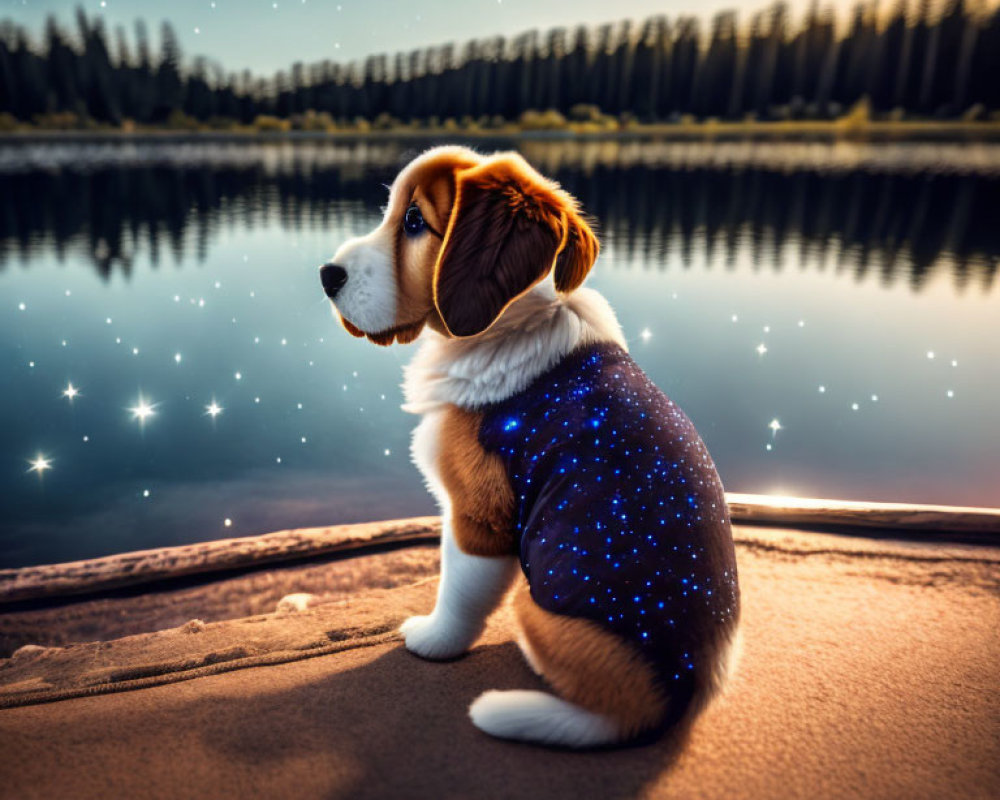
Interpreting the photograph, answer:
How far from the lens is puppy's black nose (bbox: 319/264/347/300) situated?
150 centimetres

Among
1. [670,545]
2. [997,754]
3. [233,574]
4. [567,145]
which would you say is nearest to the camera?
[670,545]

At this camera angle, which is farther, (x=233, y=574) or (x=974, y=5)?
(x=974, y=5)

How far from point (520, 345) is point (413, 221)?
372 mm

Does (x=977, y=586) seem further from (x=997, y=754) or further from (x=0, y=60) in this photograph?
(x=0, y=60)

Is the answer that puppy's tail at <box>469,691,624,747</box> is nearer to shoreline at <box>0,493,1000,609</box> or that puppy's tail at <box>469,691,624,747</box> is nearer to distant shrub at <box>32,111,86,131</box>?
shoreline at <box>0,493,1000,609</box>

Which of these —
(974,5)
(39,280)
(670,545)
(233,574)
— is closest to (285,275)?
(39,280)

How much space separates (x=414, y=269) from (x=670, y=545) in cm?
80

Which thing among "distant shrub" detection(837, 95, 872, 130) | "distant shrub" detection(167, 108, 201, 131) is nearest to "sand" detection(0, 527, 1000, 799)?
"distant shrub" detection(837, 95, 872, 130)

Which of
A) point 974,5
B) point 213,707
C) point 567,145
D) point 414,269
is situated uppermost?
point 974,5

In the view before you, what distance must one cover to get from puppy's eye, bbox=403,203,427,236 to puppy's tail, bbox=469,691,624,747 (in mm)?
1036

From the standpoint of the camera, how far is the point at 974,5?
578 centimetres

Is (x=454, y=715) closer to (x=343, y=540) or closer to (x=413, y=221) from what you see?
(x=413, y=221)

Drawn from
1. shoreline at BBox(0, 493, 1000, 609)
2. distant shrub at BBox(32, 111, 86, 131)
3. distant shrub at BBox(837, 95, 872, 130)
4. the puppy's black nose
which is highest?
distant shrub at BBox(837, 95, 872, 130)

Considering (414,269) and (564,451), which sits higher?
(414,269)
